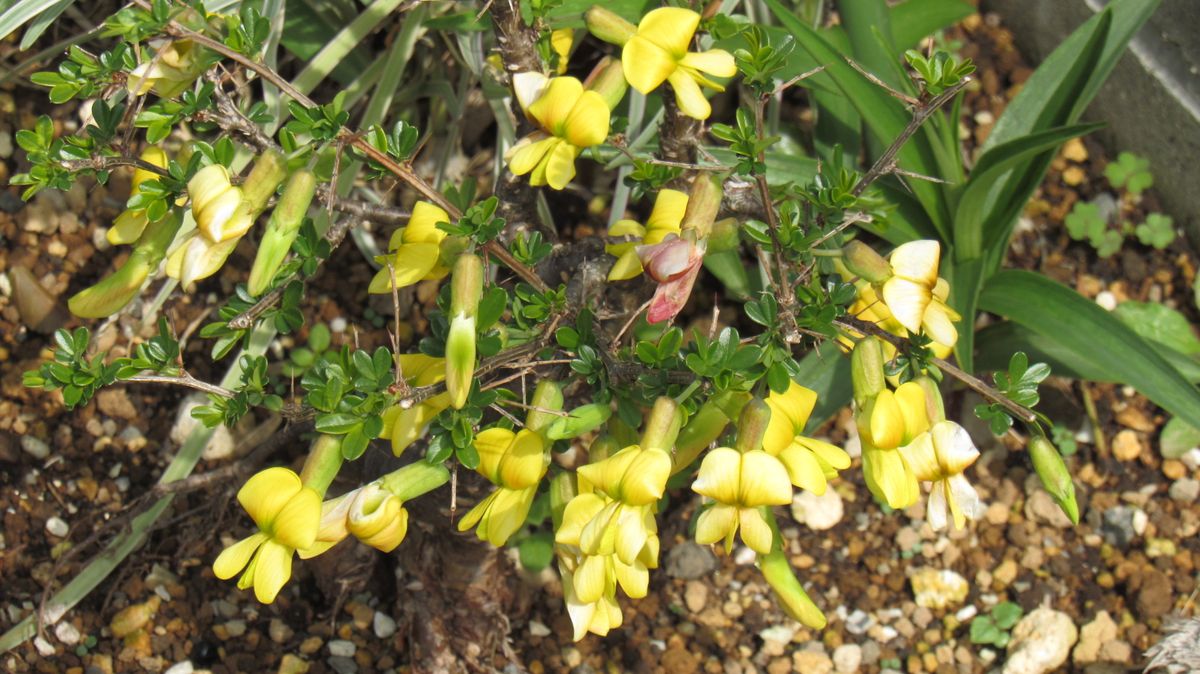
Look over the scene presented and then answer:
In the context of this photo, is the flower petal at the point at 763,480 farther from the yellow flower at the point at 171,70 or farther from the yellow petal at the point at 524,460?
the yellow flower at the point at 171,70

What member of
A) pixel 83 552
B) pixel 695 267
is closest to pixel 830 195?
pixel 695 267

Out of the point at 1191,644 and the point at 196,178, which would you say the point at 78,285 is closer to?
the point at 196,178

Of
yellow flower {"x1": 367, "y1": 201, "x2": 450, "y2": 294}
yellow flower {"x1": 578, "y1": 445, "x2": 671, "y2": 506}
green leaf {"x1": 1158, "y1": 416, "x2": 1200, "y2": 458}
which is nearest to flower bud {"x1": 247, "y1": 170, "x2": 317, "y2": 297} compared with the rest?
yellow flower {"x1": 367, "y1": 201, "x2": 450, "y2": 294}

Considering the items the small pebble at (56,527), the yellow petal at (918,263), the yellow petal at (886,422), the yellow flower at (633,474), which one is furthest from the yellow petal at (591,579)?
the small pebble at (56,527)

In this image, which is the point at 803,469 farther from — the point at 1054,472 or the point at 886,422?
the point at 1054,472

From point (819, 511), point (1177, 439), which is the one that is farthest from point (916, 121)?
point (1177, 439)

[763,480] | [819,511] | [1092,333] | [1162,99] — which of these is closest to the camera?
[763,480]
